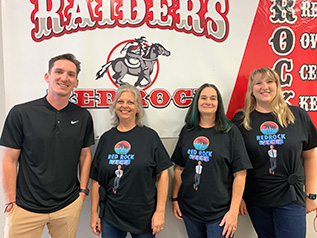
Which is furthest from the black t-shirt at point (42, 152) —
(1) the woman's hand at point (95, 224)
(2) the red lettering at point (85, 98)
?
(2) the red lettering at point (85, 98)

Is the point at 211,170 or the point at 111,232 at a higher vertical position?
the point at 211,170

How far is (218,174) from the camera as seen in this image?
136 centimetres

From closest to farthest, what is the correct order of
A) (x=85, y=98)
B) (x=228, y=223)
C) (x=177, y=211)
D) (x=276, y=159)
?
(x=228, y=223) < (x=276, y=159) < (x=177, y=211) < (x=85, y=98)

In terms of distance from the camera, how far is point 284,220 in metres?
1.42

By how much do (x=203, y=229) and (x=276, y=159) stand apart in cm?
67

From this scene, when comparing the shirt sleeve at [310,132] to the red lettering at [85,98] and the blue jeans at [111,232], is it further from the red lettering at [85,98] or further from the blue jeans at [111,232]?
the red lettering at [85,98]

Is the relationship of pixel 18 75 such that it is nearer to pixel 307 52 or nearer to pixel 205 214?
pixel 205 214

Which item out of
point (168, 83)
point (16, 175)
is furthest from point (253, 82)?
point (16, 175)

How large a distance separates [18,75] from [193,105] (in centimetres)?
140

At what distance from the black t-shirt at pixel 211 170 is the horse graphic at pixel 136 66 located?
0.68 m

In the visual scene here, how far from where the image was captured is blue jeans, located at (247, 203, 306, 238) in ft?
4.59

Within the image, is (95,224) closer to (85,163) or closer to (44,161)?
(85,163)

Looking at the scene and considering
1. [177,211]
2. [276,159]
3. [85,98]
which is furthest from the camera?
[85,98]

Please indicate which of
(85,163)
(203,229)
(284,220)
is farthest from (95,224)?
(284,220)
